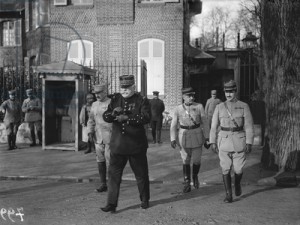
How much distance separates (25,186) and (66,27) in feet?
46.7

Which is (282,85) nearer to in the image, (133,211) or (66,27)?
(133,211)

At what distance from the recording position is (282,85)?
8398 mm

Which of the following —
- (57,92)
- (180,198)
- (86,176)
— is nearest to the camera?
(180,198)

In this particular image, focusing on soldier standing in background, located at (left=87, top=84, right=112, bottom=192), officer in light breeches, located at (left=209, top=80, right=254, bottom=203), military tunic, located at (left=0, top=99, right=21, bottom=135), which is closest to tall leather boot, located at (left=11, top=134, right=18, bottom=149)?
military tunic, located at (left=0, top=99, right=21, bottom=135)

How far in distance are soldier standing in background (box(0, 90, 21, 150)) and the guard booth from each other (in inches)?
40.7

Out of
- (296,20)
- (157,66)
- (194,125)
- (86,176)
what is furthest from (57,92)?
(157,66)

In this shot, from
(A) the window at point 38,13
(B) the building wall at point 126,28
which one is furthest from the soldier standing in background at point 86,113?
(A) the window at point 38,13

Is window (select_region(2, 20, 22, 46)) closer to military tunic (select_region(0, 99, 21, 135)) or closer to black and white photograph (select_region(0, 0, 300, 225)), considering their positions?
black and white photograph (select_region(0, 0, 300, 225))

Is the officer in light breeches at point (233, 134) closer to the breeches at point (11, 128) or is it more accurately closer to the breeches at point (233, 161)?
the breeches at point (233, 161)

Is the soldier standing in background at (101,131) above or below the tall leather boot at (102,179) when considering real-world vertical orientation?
above

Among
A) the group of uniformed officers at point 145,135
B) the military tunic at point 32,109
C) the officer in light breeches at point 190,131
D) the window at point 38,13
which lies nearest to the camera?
the group of uniformed officers at point 145,135

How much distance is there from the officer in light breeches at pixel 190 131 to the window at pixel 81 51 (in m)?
13.6

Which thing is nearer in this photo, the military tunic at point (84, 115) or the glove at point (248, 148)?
the glove at point (248, 148)

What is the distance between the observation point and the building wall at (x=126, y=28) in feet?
63.7
